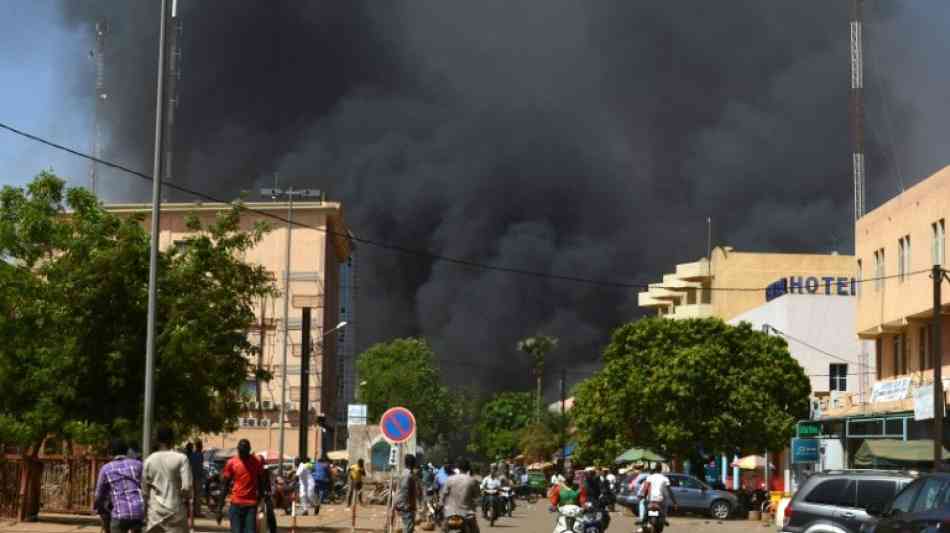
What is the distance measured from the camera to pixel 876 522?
1981 cm

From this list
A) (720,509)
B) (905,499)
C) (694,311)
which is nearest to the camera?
(905,499)

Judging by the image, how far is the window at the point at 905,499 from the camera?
1844 cm

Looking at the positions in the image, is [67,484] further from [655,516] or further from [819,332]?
[819,332]

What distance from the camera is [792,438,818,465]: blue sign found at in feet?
192

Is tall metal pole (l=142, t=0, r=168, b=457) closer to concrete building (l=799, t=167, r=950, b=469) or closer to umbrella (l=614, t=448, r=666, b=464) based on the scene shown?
concrete building (l=799, t=167, r=950, b=469)

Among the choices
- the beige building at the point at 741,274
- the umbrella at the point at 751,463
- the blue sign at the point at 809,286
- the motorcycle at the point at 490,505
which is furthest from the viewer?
the beige building at the point at 741,274

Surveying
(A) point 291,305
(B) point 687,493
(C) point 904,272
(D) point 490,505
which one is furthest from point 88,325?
(A) point 291,305

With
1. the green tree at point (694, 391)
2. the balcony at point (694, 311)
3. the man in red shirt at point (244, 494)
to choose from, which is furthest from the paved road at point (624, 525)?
the balcony at point (694, 311)

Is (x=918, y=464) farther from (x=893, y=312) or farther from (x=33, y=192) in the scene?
(x=33, y=192)

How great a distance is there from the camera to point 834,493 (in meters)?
23.9

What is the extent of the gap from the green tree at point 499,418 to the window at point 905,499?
129 metres

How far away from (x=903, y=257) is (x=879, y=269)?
2970 millimetres

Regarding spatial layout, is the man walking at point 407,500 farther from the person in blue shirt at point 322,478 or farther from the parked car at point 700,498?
the parked car at point 700,498

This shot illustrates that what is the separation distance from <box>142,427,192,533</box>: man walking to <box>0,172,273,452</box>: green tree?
48.4 feet
